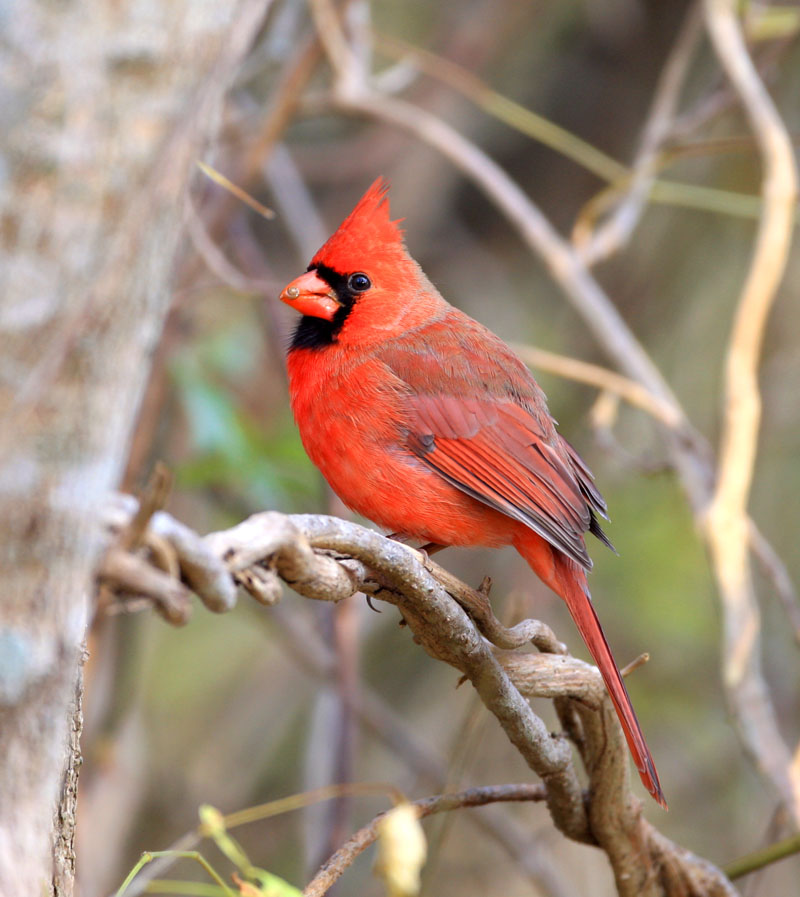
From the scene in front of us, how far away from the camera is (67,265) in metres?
0.79

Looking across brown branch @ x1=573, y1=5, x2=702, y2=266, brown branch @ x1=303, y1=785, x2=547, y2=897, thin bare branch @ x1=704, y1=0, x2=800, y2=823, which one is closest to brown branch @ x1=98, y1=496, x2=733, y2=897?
brown branch @ x1=303, y1=785, x2=547, y2=897

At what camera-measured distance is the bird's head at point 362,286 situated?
261cm

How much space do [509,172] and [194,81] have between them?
3.86 metres

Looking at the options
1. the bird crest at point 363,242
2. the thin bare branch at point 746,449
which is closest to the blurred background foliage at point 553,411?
the thin bare branch at point 746,449

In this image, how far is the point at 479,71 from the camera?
13.8 ft

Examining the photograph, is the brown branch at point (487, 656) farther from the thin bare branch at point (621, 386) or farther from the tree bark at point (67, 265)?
the thin bare branch at point (621, 386)

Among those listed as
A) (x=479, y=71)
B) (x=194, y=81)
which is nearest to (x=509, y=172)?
(x=479, y=71)

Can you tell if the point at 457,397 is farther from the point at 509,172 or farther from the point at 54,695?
the point at 509,172

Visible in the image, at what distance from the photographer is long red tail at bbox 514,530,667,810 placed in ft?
5.90

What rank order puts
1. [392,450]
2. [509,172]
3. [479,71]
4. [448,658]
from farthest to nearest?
[509,172], [479,71], [392,450], [448,658]

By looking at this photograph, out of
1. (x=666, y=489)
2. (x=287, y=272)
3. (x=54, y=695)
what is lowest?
(x=666, y=489)

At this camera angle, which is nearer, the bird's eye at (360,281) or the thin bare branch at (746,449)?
the thin bare branch at (746,449)

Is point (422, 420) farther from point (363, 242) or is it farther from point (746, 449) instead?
point (746, 449)

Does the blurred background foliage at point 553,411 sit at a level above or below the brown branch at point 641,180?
below
